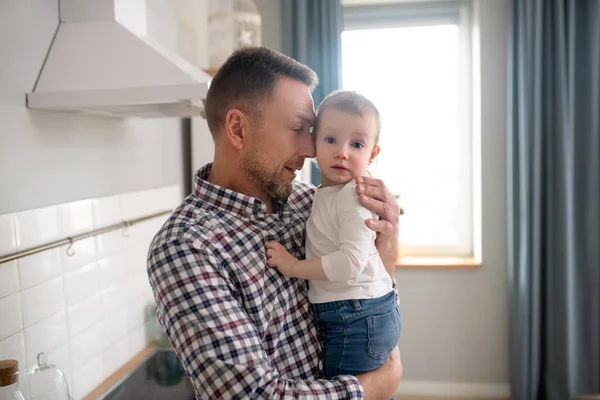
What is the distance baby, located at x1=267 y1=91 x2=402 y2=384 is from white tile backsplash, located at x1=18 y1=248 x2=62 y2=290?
27.7 inches

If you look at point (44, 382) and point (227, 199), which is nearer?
point (227, 199)

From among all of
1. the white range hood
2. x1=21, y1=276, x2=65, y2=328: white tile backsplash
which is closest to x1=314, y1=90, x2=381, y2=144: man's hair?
the white range hood

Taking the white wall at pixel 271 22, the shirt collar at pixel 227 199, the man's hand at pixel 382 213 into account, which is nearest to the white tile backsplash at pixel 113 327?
the shirt collar at pixel 227 199

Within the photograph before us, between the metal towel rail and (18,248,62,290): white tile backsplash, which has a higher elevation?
the metal towel rail

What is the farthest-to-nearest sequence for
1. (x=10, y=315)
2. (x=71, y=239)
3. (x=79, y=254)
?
(x=79, y=254) < (x=71, y=239) < (x=10, y=315)

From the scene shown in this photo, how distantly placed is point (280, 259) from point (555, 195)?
2243 mm

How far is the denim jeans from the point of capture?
1.21m

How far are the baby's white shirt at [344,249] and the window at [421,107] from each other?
214cm

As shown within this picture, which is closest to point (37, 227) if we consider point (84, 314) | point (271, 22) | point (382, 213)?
point (84, 314)

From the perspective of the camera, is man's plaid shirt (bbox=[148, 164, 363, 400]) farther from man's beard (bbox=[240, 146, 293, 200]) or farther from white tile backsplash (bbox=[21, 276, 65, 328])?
white tile backsplash (bbox=[21, 276, 65, 328])

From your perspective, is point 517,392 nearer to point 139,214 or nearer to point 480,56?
point 480,56

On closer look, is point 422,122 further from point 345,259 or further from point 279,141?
point 345,259

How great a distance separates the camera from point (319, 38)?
2959 mm

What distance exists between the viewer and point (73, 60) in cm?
152
